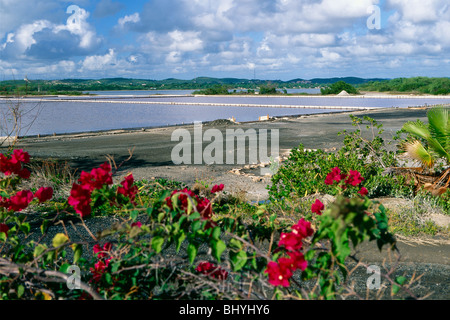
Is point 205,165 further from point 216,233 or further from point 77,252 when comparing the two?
point 216,233

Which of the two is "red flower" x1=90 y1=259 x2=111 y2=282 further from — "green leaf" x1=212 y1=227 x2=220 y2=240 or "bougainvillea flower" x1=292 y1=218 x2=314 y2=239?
"bougainvillea flower" x1=292 y1=218 x2=314 y2=239

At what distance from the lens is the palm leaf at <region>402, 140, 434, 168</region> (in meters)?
8.03

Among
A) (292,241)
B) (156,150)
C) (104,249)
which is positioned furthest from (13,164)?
(156,150)

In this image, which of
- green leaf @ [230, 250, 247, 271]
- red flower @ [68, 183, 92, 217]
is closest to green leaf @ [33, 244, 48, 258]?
red flower @ [68, 183, 92, 217]

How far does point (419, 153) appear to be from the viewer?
812cm

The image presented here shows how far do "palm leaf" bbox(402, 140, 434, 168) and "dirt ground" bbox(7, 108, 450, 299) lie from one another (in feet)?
7.42

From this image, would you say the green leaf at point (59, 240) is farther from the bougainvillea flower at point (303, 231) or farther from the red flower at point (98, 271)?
the bougainvillea flower at point (303, 231)

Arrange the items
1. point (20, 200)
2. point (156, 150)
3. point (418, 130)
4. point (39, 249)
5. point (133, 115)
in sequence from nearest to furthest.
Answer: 1. point (39, 249)
2. point (20, 200)
3. point (418, 130)
4. point (156, 150)
5. point (133, 115)

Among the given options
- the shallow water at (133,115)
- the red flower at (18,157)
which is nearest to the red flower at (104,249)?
the red flower at (18,157)

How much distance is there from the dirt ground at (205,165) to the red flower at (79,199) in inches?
87.8

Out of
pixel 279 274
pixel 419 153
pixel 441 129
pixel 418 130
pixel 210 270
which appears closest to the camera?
pixel 279 274

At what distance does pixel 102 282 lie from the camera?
306 centimetres

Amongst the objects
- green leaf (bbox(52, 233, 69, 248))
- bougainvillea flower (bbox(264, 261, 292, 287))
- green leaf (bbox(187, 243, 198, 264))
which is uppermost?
green leaf (bbox(52, 233, 69, 248))

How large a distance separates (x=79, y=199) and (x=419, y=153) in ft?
23.3
